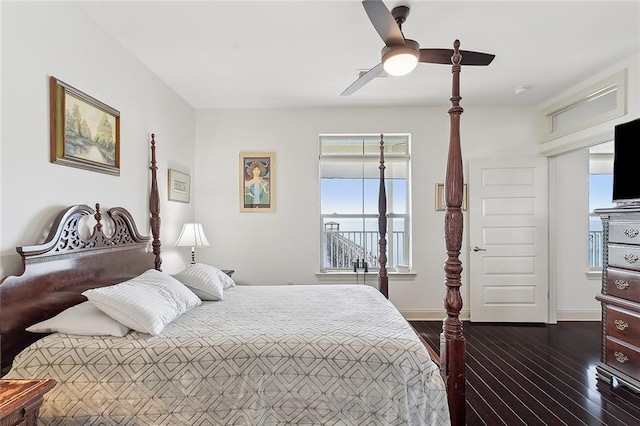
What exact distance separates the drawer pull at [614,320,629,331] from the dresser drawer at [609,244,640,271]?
1.43 ft

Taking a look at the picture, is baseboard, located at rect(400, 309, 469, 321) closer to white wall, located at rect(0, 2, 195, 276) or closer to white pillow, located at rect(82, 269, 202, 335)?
white pillow, located at rect(82, 269, 202, 335)

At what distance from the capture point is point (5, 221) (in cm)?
164

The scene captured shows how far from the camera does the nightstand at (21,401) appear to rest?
115cm

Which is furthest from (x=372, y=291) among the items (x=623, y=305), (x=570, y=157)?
(x=570, y=157)

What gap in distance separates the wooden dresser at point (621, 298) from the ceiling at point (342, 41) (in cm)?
145

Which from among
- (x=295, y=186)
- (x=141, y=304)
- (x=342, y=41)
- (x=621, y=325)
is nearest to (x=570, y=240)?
(x=621, y=325)

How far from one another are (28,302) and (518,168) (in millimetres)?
4790

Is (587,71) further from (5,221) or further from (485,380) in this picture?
(5,221)

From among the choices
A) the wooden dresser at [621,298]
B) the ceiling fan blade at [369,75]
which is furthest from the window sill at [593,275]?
the ceiling fan blade at [369,75]

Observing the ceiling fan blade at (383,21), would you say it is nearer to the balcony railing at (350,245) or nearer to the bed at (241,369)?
the bed at (241,369)

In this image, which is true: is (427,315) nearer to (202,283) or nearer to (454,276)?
(454,276)

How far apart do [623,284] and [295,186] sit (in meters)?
3.34

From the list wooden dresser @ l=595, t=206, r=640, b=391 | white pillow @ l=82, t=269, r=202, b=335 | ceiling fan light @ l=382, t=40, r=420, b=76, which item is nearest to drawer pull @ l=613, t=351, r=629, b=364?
wooden dresser @ l=595, t=206, r=640, b=391

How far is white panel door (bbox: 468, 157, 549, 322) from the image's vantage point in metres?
4.00
